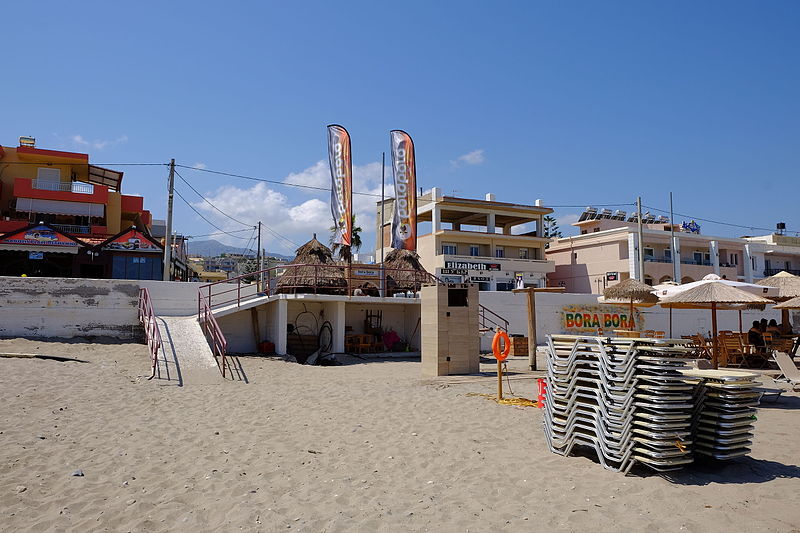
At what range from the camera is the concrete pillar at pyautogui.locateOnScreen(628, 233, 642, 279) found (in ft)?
131

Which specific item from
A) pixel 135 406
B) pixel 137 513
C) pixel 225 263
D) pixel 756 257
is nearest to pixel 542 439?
pixel 137 513

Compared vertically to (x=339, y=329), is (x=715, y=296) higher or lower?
higher

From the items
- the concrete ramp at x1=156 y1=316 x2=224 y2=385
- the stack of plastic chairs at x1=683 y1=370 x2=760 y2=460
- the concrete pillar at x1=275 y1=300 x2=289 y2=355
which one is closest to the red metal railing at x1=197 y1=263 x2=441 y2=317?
the concrete pillar at x1=275 y1=300 x2=289 y2=355

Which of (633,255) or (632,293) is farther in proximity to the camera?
(633,255)

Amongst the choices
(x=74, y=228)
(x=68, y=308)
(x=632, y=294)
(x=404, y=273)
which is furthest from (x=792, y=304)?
(x=74, y=228)

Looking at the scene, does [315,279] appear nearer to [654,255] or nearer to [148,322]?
[148,322]

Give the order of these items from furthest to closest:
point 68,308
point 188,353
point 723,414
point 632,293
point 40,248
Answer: point 40,248, point 68,308, point 632,293, point 188,353, point 723,414

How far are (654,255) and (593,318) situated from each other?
23588mm

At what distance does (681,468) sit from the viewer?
18.1 feet

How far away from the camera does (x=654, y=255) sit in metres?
43.5

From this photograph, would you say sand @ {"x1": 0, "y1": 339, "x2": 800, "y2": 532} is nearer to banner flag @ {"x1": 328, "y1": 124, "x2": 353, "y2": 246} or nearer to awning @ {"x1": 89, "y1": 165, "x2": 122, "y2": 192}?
banner flag @ {"x1": 328, "y1": 124, "x2": 353, "y2": 246}

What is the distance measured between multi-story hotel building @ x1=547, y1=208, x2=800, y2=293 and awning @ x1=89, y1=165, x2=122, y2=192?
110 feet

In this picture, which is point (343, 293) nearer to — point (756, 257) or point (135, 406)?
point (135, 406)

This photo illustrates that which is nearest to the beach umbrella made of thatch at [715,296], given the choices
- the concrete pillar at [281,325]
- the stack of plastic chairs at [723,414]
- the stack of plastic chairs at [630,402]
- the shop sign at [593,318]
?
A: the stack of plastic chairs at [723,414]
